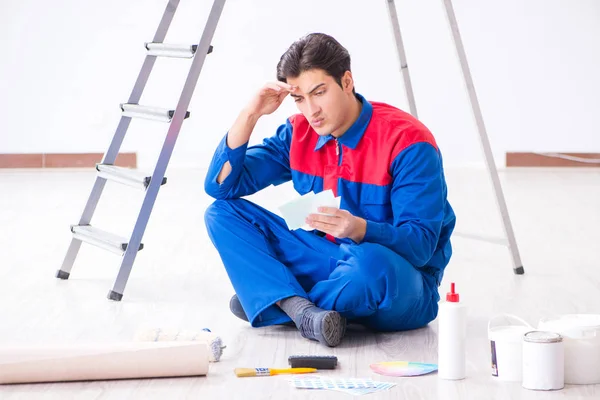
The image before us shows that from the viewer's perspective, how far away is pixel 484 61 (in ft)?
24.3

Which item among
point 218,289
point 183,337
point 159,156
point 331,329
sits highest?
point 159,156

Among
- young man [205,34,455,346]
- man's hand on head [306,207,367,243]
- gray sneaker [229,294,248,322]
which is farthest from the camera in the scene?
gray sneaker [229,294,248,322]

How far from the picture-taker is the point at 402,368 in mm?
2479

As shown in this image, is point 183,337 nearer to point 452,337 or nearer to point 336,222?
point 336,222

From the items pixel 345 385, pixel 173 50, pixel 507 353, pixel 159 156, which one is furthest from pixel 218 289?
pixel 507 353

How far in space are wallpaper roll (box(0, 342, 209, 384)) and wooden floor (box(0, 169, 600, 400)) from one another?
3 centimetres

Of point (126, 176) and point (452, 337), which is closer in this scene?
point (452, 337)

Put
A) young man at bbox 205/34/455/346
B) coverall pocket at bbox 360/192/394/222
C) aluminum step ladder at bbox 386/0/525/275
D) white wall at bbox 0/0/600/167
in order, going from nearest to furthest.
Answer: young man at bbox 205/34/455/346 → coverall pocket at bbox 360/192/394/222 → aluminum step ladder at bbox 386/0/525/275 → white wall at bbox 0/0/600/167

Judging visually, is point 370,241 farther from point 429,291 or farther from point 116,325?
point 116,325

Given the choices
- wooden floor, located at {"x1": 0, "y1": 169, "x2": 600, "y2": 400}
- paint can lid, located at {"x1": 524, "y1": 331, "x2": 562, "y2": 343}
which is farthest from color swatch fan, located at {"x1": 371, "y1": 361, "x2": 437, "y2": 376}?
paint can lid, located at {"x1": 524, "y1": 331, "x2": 562, "y2": 343}

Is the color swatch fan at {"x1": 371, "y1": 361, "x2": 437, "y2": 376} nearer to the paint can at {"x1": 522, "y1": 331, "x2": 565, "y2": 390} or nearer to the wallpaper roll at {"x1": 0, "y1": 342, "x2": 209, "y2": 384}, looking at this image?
the paint can at {"x1": 522, "y1": 331, "x2": 565, "y2": 390}

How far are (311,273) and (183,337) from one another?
1.70ft

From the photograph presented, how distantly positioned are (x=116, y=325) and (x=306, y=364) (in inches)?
31.2

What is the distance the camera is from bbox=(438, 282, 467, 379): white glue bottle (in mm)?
2309
